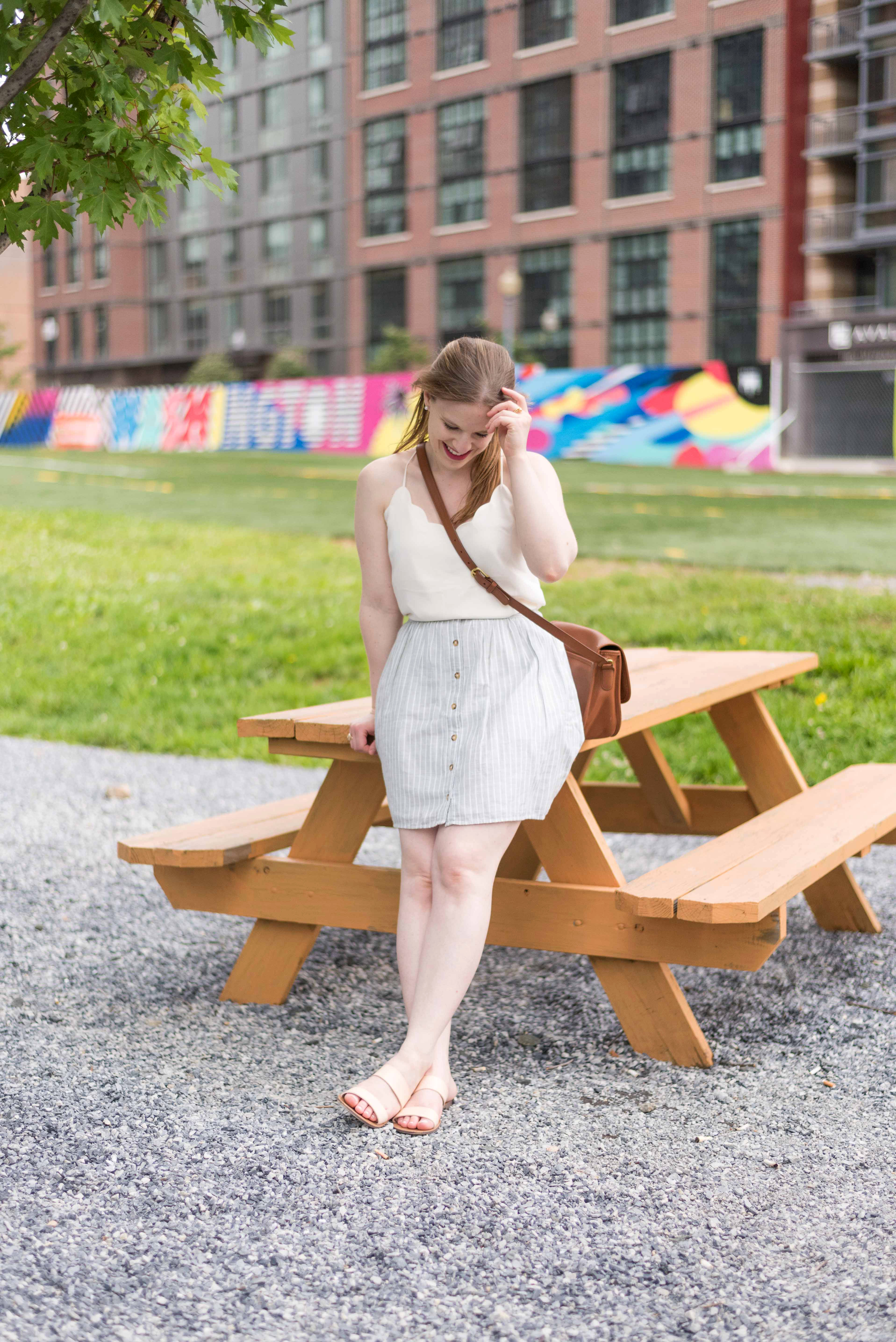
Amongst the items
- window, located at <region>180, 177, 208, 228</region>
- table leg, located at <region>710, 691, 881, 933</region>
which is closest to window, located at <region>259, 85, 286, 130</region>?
window, located at <region>180, 177, 208, 228</region>

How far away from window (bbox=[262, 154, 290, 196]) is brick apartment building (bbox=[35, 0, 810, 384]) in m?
0.15

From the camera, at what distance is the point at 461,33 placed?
48.1m

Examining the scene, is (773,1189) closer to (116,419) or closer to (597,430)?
(597,430)

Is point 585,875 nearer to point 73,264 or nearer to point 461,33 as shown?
point 461,33

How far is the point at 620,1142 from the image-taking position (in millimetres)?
2852

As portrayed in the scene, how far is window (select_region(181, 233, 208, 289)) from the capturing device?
63.4 meters

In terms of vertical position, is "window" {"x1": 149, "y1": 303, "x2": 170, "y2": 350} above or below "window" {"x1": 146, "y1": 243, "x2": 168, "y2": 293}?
below

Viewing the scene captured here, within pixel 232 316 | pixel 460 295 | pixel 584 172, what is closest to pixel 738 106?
pixel 584 172

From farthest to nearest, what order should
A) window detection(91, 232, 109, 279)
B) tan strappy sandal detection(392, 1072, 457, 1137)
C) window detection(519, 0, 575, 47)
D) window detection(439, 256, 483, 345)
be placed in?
window detection(91, 232, 109, 279) < window detection(439, 256, 483, 345) < window detection(519, 0, 575, 47) < tan strappy sandal detection(392, 1072, 457, 1137)

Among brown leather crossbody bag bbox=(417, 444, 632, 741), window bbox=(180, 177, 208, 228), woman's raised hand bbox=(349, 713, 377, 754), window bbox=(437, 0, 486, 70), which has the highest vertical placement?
window bbox=(437, 0, 486, 70)

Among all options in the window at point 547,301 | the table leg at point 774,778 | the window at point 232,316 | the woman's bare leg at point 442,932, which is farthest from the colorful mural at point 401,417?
the woman's bare leg at point 442,932

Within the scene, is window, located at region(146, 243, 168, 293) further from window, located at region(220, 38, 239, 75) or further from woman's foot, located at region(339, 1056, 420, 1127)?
woman's foot, located at region(339, 1056, 420, 1127)

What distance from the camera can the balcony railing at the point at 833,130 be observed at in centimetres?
3984

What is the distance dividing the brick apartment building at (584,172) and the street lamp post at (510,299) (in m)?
0.24
